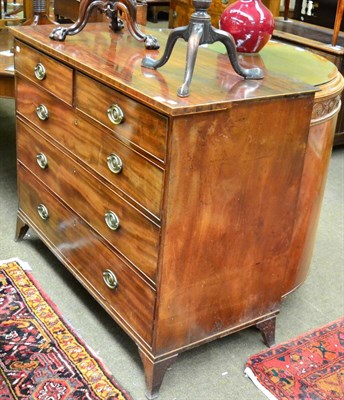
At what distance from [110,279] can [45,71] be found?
78 cm

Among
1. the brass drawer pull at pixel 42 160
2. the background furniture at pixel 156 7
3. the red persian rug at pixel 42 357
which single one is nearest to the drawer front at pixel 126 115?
the brass drawer pull at pixel 42 160

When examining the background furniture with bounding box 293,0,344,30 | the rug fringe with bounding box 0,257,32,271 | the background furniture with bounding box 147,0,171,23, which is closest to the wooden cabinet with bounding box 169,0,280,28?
the background furniture with bounding box 293,0,344,30

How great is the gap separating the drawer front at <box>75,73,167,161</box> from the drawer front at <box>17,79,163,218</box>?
41 millimetres

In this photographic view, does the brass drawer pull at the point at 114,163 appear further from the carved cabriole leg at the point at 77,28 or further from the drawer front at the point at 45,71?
the carved cabriole leg at the point at 77,28

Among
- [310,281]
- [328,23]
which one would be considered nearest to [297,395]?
[310,281]

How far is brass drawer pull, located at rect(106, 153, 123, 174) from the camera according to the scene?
1.83m

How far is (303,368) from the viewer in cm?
207

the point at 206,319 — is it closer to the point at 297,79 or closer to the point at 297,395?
the point at 297,395

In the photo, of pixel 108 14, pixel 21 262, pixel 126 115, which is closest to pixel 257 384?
pixel 126 115

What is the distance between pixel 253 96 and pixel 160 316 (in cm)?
70

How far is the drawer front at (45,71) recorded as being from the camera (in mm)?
2031

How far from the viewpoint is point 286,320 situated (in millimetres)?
2340

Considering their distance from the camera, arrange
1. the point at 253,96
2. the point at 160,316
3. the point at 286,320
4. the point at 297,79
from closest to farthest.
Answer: the point at 253,96 < the point at 160,316 < the point at 297,79 < the point at 286,320

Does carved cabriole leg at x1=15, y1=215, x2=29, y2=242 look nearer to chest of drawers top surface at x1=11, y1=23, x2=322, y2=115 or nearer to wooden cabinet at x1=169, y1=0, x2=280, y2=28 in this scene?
chest of drawers top surface at x1=11, y1=23, x2=322, y2=115
